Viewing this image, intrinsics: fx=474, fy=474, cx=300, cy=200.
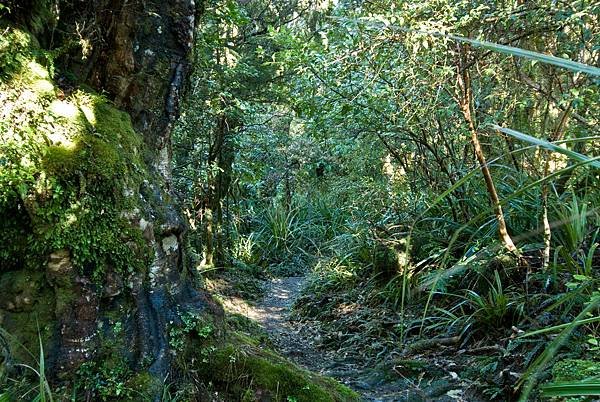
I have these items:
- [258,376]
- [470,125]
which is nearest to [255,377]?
[258,376]

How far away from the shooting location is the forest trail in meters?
3.18

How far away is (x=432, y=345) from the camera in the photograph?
3.80m

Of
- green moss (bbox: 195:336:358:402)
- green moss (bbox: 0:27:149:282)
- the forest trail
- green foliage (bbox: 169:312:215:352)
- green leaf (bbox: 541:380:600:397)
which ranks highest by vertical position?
green moss (bbox: 0:27:149:282)

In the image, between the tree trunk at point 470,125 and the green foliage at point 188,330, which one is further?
the tree trunk at point 470,125

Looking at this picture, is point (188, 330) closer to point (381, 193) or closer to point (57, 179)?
point (57, 179)

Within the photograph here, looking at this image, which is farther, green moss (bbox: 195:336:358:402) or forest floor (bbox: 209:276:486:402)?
forest floor (bbox: 209:276:486:402)

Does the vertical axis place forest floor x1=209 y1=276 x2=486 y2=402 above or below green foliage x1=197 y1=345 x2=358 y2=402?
below

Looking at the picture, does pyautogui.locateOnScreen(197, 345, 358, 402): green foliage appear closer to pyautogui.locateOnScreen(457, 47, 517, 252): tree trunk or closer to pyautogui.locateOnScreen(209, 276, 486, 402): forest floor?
pyautogui.locateOnScreen(209, 276, 486, 402): forest floor

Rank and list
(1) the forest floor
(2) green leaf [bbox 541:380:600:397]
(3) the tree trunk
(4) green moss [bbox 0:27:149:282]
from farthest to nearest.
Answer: (3) the tree trunk < (1) the forest floor < (4) green moss [bbox 0:27:149:282] < (2) green leaf [bbox 541:380:600:397]

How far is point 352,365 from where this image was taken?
4047 millimetres

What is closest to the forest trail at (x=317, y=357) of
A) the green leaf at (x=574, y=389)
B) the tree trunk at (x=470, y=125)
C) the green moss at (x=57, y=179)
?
the tree trunk at (x=470, y=125)

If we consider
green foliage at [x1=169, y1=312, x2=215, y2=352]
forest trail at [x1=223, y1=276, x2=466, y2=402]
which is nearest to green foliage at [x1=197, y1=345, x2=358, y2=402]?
green foliage at [x1=169, y1=312, x2=215, y2=352]

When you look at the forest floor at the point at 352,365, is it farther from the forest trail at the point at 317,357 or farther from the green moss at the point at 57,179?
the green moss at the point at 57,179

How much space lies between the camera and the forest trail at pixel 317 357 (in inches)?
125
